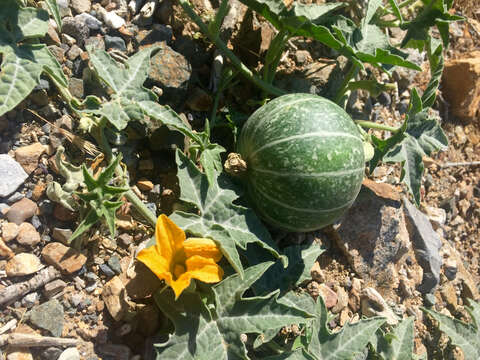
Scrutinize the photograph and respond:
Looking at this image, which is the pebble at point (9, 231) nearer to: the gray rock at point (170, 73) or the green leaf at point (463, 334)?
the gray rock at point (170, 73)

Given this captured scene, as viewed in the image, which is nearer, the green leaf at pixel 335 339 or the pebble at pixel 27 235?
the pebble at pixel 27 235

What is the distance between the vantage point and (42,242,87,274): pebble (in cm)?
230

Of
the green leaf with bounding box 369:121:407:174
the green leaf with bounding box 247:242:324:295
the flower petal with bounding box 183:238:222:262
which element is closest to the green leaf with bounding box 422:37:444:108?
the green leaf with bounding box 369:121:407:174

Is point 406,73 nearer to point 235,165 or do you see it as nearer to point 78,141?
point 235,165

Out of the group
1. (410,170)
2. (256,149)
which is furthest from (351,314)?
(256,149)

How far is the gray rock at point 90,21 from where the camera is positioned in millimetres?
2701

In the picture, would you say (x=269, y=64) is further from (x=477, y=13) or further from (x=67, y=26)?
(x=477, y=13)

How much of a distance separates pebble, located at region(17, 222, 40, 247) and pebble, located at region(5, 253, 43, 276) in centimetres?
6

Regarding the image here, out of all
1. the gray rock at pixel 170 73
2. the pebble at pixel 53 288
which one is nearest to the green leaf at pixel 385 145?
the gray rock at pixel 170 73

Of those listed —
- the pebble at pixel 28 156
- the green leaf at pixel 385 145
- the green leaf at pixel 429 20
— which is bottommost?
the pebble at pixel 28 156

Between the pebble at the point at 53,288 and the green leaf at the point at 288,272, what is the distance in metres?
1.09

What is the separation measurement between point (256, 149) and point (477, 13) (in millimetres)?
4015

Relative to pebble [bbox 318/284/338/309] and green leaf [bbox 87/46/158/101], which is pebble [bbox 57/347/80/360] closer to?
green leaf [bbox 87/46/158/101]

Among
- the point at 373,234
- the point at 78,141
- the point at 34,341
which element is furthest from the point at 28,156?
the point at 373,234
